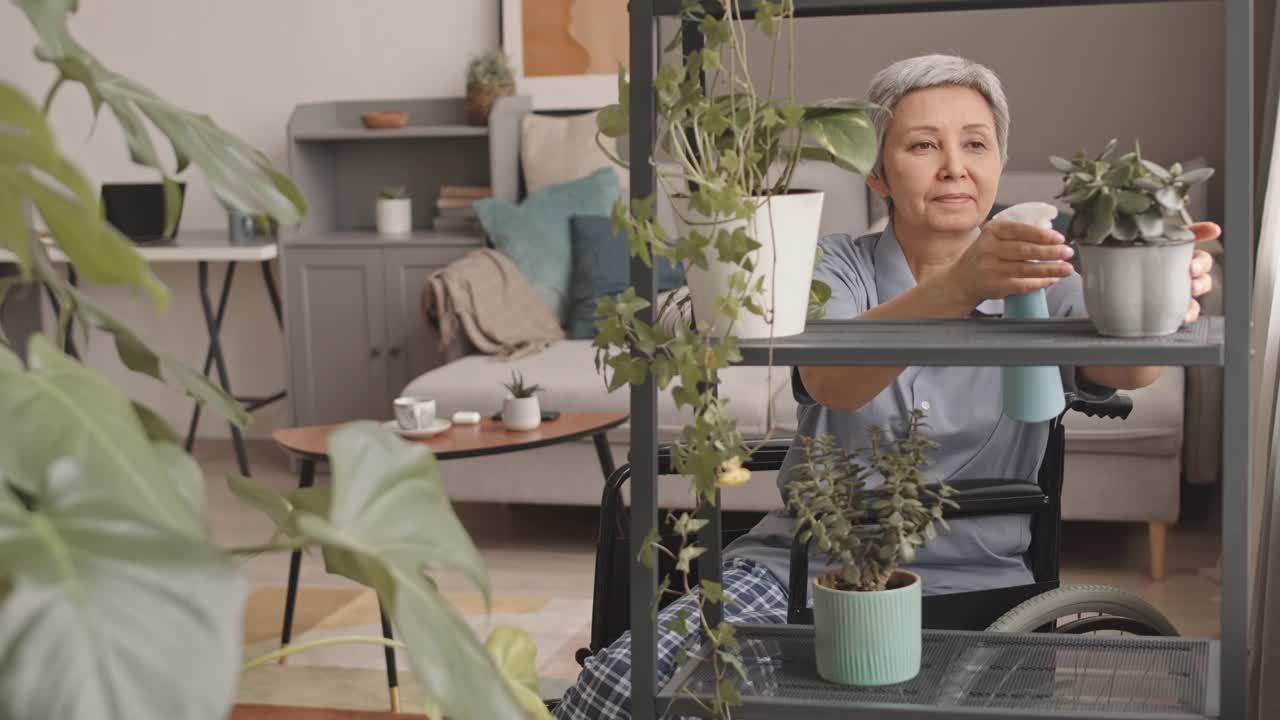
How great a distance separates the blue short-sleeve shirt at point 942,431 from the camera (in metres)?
1.70

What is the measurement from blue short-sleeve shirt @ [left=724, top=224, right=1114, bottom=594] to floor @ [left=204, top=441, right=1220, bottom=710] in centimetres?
148

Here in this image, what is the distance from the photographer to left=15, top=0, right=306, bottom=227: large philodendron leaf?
2.40 feet

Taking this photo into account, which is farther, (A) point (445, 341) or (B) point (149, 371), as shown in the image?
(A) point (445, 341)

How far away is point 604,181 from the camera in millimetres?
4992

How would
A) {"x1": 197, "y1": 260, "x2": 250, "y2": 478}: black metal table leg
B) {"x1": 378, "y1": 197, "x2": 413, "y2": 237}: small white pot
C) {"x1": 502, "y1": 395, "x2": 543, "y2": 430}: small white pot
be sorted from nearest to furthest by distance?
{"x1": 502, "y1": 395, "x2": 543, "y2": 430}: small white pot → {"x1": 197, "y1": 260, "x2": 250, "y2": 478}: black metal table leg → {"x1": 378, "y1": 197, "x2": 413, "y2": 237}: small white pot

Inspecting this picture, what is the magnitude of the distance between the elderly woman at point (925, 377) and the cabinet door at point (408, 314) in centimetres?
329

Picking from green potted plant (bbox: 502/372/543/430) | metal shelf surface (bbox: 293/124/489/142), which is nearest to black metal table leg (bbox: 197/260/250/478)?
metal shelf surface (bbox: 293/124/489/142)

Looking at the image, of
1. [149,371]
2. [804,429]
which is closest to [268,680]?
[804,429]

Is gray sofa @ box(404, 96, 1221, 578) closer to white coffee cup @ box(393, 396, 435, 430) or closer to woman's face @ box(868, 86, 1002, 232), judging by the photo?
white coffee cup @ box(393, 396, 435, 430)

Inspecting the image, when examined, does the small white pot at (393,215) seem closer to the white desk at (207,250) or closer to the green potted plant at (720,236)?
the white desk at (207,250)

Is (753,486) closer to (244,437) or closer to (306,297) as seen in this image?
(306,297)

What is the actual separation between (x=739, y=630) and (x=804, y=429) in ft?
1.52

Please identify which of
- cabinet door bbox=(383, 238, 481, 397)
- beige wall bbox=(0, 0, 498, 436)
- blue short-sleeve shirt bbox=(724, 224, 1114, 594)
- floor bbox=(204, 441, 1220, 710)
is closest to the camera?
blue short-sleeve shirt bbox=(724, 224, 1114, 594)

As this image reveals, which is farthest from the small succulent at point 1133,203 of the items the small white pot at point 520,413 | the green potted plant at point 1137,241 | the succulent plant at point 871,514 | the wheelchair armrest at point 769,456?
the small white pot at point 520,413
